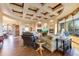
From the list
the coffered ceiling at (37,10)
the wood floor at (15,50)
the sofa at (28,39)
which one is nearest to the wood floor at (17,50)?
the wood floor at (15,50)

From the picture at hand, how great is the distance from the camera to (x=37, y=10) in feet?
8.40

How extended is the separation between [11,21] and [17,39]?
1.50ft

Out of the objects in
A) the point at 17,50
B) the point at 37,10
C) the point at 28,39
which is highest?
the point at 37,10

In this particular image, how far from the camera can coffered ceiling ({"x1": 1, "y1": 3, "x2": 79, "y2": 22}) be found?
246cm

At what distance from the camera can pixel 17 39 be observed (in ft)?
Result: 8.67

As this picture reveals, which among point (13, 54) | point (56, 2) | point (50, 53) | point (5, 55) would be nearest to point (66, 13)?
point (56, 2)

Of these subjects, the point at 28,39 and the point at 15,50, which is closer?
the point at 15,50

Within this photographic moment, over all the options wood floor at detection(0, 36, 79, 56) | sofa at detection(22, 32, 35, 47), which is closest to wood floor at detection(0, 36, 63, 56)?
wood floor at detection(0, 36, 79, 56)

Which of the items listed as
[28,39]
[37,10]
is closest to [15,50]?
[28,39]

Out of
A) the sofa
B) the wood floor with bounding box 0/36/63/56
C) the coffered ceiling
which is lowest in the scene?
the wood floor with bounding box 0/36/63/56

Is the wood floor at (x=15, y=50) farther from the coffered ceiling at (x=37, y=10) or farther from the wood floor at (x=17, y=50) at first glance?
the coffered ceiling at (x=37, y=10)

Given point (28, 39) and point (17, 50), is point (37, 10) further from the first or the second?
point (17, 50)

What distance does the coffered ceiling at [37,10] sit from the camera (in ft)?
→ 8.07

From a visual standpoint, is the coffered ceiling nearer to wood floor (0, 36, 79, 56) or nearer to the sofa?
the sofa
